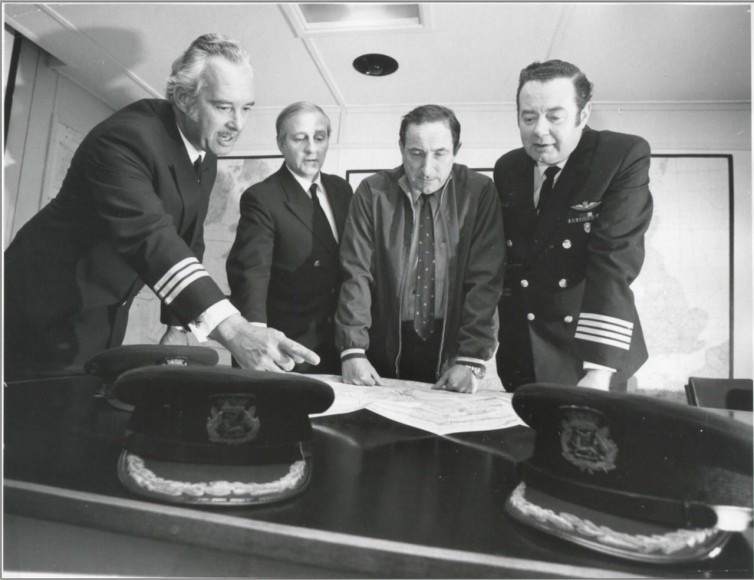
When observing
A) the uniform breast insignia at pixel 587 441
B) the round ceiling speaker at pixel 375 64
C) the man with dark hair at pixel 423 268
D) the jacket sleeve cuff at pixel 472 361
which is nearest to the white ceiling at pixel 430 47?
the round ceiling speaker at pixel 375 64

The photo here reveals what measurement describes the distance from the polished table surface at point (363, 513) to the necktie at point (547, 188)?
0.50m

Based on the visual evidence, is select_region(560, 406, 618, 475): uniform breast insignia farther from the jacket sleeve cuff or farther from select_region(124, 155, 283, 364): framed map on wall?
select_region(124, 155, 283, 364): framed map on wall

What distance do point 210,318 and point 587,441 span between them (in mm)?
577

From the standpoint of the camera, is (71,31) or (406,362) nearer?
(71,31)

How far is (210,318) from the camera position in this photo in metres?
0.79

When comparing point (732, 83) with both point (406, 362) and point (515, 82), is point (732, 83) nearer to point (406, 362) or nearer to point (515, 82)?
point (515, 82)

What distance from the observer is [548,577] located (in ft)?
1.21

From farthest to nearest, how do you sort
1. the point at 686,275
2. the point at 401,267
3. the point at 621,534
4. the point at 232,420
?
the point at 401,267 → the point at 686,275 → the point at 232,420 → the point at 621,534

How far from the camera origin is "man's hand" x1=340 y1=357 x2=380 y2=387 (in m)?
1.05

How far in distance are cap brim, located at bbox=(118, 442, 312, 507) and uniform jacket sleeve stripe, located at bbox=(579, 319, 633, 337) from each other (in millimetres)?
577

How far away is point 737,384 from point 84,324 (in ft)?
3.72

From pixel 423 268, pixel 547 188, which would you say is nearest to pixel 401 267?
pixel 423 268

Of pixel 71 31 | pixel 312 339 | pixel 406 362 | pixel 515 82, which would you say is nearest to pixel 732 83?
pixel 515 82

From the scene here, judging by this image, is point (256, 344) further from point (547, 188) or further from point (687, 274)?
point (687, 274)
